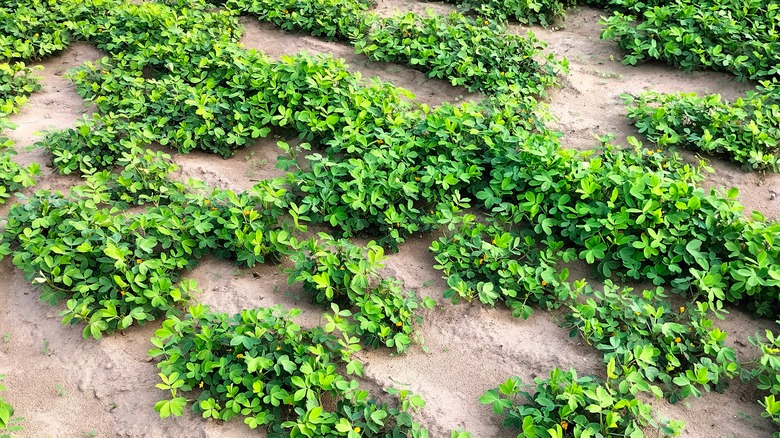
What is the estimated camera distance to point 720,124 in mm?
4621

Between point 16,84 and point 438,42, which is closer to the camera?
point 16,84

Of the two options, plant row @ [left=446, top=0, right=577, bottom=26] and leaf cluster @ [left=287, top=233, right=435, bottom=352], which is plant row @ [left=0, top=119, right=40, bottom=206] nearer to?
leaf cluster @ [left=287, top=233, right=435, bottom=352]

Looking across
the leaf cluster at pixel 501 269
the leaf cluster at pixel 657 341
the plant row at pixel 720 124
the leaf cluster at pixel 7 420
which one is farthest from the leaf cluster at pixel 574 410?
the plant row at pixel 720 124

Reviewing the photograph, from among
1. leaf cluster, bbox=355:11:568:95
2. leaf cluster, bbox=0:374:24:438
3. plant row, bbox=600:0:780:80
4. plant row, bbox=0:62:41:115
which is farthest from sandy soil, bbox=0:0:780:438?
leaf cluster, bbox=355:11:568:95

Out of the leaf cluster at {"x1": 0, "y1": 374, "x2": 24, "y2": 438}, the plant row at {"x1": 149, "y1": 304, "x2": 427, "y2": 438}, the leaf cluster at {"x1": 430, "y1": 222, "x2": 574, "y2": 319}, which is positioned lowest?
the leaf cluster at {"x1": 0, "y1": 374, "x2": 24, "y2": 438}

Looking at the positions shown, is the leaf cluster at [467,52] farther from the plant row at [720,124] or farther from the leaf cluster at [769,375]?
the leaf cluster at [769,375]

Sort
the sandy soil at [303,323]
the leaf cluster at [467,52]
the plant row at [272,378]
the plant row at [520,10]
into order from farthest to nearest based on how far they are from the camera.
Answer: the plant row at [520,10], the leaf cluster at [467,52], the sandy soil at [303,323], the plant row at [272,378]

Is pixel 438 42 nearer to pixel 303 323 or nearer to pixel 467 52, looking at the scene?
pixel 467 52

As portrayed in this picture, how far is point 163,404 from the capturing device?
2955mm

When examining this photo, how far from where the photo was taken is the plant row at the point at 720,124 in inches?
176

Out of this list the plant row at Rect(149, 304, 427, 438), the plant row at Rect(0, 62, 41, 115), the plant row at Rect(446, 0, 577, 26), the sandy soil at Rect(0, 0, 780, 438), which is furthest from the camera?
the plant row at Rect(446, 0, 577, 26)

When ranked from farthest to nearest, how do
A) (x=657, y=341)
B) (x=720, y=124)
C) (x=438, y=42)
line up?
(x=438, y=42) < (x=720, y=124) < (x=657, y=341)

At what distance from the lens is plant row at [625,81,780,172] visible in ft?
14.6

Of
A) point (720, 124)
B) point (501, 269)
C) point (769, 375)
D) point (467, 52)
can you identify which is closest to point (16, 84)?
point (467, 52)
